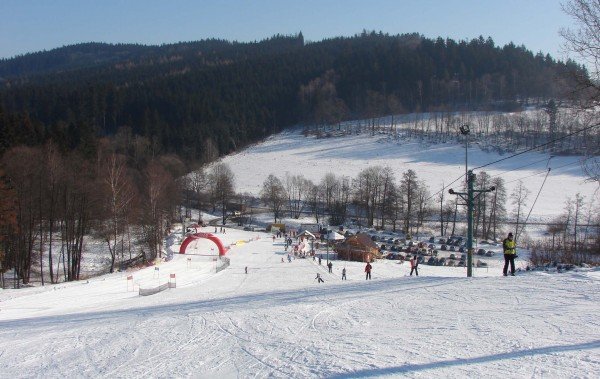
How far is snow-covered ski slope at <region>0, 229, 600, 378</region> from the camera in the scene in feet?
21.8

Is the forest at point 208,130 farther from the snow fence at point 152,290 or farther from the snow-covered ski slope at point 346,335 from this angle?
the snow fence at point 152,290

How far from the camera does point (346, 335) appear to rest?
8.44 meters

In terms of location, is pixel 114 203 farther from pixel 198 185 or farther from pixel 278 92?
pixel 278 92

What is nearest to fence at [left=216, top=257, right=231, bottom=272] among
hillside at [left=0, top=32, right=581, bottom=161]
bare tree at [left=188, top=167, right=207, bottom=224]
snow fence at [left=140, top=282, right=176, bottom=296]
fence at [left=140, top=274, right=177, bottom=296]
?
fence at [left=140, top=274, right=177, bottom=296]

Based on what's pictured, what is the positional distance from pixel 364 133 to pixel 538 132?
35.2 meters

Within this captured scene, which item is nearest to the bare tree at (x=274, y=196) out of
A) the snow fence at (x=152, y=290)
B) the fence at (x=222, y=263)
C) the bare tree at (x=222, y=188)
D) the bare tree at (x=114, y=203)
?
the bare tree at (x=222, y=188)

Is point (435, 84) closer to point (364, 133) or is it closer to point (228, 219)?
point (364, 133)

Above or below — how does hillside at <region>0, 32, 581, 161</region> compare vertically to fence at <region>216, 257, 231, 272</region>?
above

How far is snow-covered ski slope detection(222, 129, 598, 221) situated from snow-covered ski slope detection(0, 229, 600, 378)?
53422 mm

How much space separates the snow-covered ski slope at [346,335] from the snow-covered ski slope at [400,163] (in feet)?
175

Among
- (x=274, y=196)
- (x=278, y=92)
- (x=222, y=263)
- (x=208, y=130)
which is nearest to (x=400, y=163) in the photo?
(x=274, y=196)

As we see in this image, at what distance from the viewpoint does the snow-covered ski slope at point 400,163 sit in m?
72.1

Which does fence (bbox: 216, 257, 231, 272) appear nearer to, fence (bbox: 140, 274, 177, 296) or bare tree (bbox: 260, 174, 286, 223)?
fence (bbox: 140, 274, 177, 296)

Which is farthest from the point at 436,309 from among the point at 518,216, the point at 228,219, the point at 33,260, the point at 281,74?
the point at 281,74
